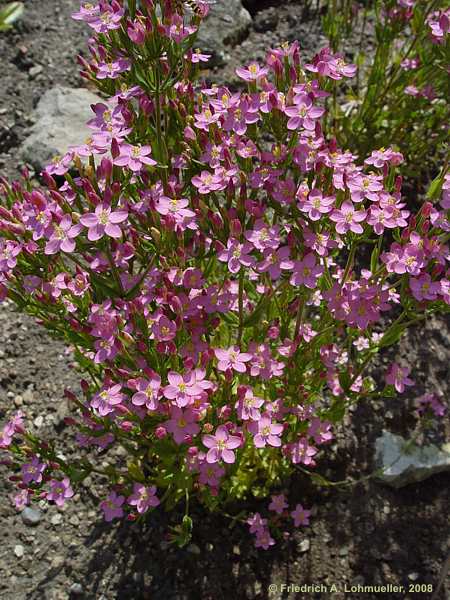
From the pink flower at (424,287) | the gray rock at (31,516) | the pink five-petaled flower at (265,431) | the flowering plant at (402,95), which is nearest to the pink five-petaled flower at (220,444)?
the pink five-petaled flower at (265,431)

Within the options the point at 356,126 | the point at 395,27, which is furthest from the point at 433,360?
the point at 395,27

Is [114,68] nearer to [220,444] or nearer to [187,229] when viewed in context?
[187,229]

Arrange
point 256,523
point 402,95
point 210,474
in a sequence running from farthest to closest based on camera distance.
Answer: point 402,95, point 256,523, point 210,474

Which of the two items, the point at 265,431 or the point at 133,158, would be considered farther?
the point at 265,431

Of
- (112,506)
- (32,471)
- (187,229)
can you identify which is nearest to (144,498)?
(112,506)

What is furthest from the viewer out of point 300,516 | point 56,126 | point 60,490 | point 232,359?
point 56,126

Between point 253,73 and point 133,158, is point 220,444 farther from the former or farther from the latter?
point 253,73

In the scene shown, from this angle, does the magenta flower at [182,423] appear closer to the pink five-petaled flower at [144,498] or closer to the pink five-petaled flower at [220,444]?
the pink five-petaled flower at [220,444]

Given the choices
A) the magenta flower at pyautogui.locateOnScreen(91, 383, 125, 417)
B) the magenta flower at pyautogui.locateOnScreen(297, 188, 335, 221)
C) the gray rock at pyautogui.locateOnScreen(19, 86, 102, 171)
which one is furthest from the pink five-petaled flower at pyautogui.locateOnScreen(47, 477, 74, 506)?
the gray rock at pyautogui.locateOnScreen(19, 86, 102, 171)

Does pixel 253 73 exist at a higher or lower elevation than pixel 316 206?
higher

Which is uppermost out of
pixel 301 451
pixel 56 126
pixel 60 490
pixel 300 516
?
pixel 56 126
